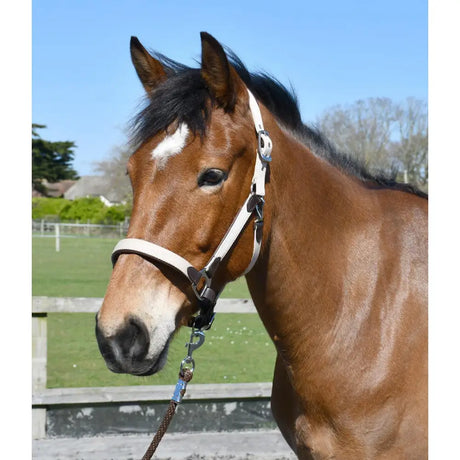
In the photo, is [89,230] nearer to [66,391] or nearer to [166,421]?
→ [66,391]

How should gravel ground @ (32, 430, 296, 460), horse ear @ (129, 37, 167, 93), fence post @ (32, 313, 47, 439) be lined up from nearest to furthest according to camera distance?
horse ear @ (129, 37, 167, 93) < gravel ground @ (32, 430, 296, 460) < fence post @ (32, 313, 47, 439)

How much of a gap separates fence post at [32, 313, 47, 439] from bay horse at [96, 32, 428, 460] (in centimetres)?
243

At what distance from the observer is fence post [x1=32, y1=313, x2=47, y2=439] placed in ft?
14.3

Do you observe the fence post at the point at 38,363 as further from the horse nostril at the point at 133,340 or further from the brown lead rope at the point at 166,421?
the horse nostril at the point at 133,340

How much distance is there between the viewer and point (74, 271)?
59.5ft

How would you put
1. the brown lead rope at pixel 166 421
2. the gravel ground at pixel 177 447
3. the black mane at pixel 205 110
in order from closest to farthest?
the black mane at pixel 205 110, the brown lead rope at pixel 166 421, the gravel ground at pixel 177 447

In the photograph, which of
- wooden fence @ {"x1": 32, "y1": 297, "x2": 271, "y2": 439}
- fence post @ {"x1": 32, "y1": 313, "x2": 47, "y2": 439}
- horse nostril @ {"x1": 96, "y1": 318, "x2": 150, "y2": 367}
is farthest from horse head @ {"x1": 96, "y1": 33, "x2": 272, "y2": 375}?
fence post @ {"x1": 32, "y1": 313, "x2": 47, "y2": 439}

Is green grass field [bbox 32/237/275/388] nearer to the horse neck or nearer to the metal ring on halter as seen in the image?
the horse neck

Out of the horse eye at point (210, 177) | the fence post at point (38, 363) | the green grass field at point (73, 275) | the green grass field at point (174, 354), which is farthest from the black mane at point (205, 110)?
the green grass field at point (73, 275)

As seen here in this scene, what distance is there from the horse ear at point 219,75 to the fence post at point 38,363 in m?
2.94

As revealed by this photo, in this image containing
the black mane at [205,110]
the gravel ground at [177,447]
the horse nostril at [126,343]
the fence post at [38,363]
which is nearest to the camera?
the horse nostril at [126,343]

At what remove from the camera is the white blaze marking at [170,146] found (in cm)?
196

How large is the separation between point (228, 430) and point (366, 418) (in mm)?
2733

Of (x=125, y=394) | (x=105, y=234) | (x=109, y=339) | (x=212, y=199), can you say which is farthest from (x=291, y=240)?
(x=105, y=234)
